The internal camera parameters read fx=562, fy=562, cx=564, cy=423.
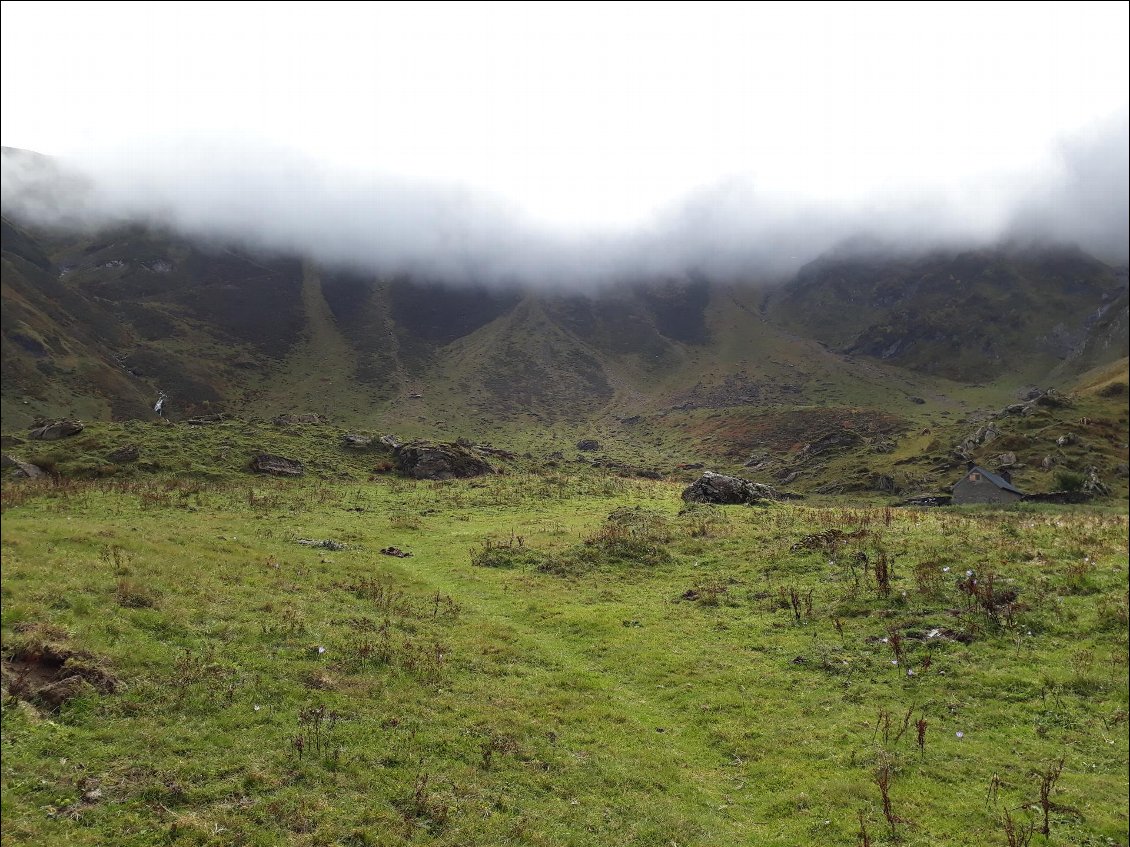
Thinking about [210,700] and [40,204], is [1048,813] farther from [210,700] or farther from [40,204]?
[40,204]

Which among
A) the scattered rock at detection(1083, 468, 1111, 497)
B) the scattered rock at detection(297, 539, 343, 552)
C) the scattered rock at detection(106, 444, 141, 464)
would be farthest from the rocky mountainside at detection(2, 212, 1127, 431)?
the scattered rock at detection(1083, 468, 1111, 497)

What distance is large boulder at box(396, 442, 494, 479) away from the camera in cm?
5881

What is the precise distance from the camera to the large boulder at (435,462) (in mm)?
58812

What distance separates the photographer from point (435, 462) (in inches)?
2362

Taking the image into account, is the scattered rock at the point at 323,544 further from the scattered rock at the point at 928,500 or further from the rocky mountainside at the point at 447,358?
the rocky mountainside at the point at 447,358

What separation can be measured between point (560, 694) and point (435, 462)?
4711 centimetres

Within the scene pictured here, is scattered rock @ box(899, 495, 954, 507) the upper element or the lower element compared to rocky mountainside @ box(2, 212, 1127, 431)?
lower

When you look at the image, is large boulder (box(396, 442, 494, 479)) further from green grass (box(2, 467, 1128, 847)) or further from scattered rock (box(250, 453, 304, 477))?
green grass (box(2, 467, 1128, 847))

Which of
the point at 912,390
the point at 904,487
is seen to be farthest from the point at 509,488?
the point at 912,390

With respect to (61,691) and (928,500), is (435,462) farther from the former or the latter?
(928,500)

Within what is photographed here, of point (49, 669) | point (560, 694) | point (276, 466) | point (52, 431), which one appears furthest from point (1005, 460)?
point (52, 431)

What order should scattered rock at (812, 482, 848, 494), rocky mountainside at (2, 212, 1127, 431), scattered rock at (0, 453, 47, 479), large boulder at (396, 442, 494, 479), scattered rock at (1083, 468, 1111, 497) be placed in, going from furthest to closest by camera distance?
rocky mountainside at (2, 212, 1127, 431)
scattered rock at (812, 482, 848, 494)
scattered rock at (1083, 468, 1111, 497)
large boulder at (396, 442, 494, 479)
scattered rock at (0, 453, 47, 479)

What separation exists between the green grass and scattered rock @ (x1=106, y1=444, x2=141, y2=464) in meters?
15.4

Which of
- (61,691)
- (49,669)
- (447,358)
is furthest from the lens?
(447,358)
